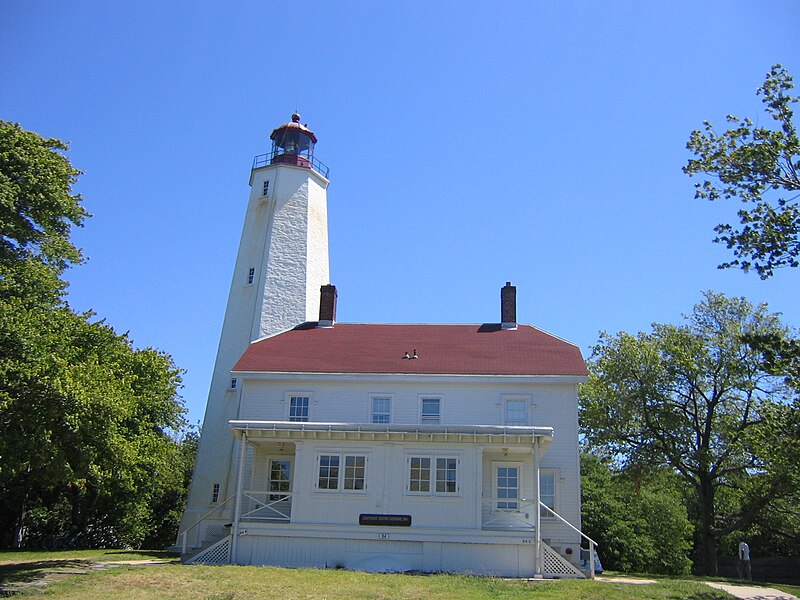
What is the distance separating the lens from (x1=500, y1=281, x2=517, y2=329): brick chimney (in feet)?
94.5

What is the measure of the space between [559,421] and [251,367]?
1054 cm

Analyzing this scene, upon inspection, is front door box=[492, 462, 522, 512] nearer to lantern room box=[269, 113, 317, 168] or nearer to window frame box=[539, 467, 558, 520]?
window frame box=[539, 467, 558, 520]

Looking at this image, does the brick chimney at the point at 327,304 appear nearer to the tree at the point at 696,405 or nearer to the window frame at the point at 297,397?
the window frame at the point at 297,397

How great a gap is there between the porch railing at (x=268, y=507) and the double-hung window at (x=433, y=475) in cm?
359

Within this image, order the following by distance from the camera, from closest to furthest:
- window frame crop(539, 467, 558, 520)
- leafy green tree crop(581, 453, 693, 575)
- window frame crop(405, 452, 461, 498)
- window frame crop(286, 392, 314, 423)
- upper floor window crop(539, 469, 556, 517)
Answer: window frame crop(405, 452, 461, 498), window frame crop(539, 467, 558, 520), upper floor window crop(539, 469, 556, 517), window frame crop(286, 392, 314, 423), leafy green tree crop(581, 453, 693, 575)

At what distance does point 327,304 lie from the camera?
30.3 meters

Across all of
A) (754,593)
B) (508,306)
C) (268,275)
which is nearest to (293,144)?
(268,275)

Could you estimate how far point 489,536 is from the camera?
20.3 meters

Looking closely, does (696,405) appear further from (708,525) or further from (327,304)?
(327,304)

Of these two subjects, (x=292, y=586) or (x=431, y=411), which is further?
(x=431, y=411)

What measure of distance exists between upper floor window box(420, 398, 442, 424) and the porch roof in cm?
347

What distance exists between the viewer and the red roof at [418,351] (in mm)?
25266

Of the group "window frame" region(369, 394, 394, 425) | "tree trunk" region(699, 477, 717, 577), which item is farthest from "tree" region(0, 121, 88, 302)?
"tree trunk" region(699, 477, 717, 577)

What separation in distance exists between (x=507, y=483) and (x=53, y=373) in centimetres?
1338
